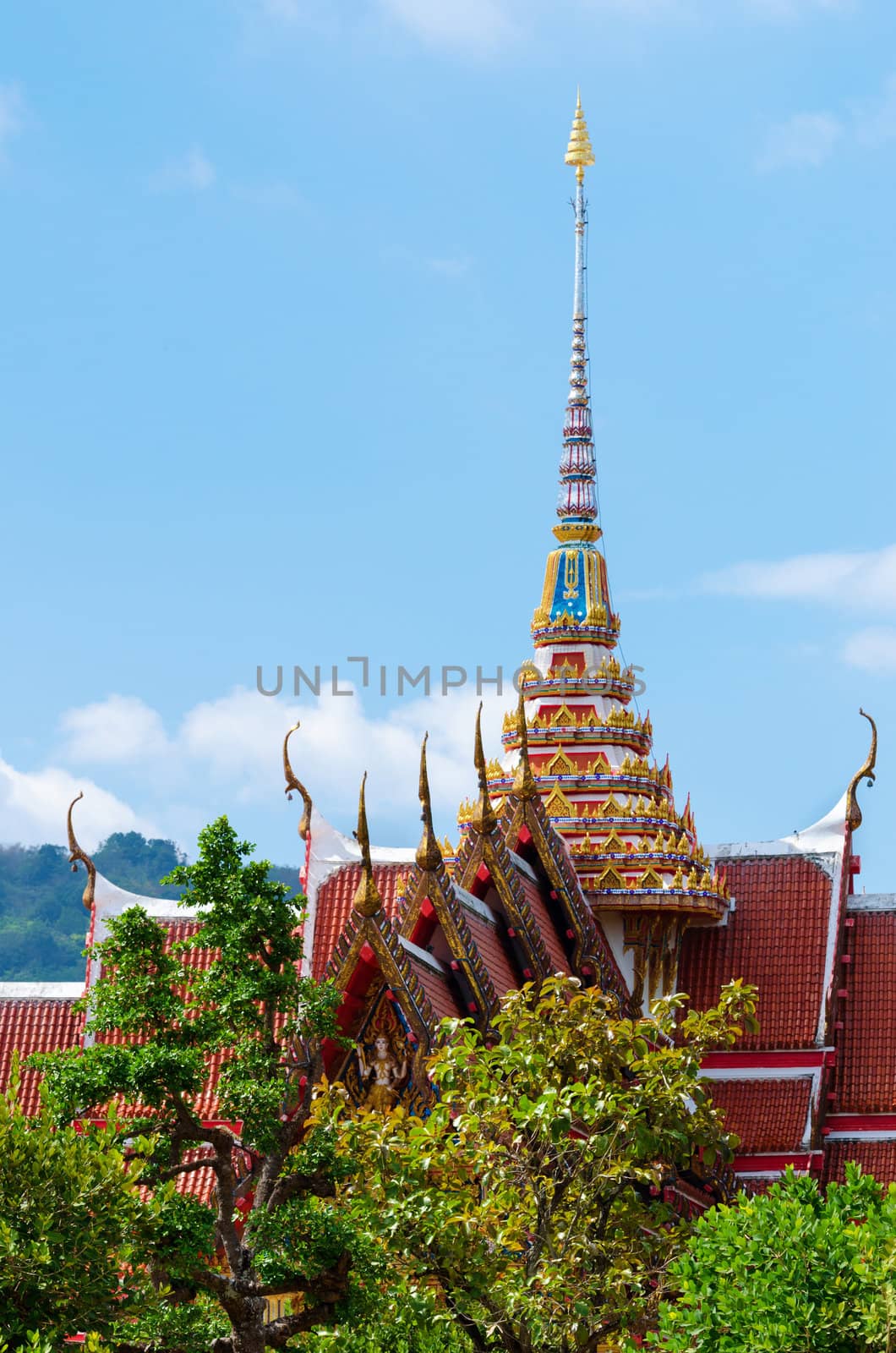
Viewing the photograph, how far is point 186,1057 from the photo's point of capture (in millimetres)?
15938

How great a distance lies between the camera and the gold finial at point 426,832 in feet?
63.7

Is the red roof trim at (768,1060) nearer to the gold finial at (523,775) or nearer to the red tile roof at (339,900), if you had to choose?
the gold finial at (523,775)

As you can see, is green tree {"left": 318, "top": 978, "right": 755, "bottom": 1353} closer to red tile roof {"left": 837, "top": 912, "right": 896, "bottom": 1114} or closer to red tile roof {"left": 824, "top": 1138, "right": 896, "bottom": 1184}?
red tile roof {"left": 824, "top": 1138, "right": 896, "bottom": 1184}

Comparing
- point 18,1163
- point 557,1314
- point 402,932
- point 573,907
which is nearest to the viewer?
point 18,1163

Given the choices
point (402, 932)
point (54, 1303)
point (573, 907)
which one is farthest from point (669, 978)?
point (54, 1303)

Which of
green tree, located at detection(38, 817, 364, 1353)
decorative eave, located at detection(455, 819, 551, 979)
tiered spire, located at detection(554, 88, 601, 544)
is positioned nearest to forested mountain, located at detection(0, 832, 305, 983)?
tiered spire, located at detection(554, 88, 601, 544)

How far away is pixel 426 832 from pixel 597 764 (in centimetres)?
516

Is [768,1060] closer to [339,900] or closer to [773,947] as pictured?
[773,947]

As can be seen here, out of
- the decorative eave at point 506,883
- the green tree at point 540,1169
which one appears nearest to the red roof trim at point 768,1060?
the decorative eave at point 506,883

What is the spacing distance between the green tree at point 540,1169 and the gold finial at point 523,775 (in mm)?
5111

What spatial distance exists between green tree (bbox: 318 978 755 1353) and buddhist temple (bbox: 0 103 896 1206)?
339cm

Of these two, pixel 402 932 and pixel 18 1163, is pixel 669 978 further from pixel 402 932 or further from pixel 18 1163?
pixel 18 1163

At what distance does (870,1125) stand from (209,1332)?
8832mm

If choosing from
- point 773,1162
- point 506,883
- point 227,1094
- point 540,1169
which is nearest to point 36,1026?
point 506,883
